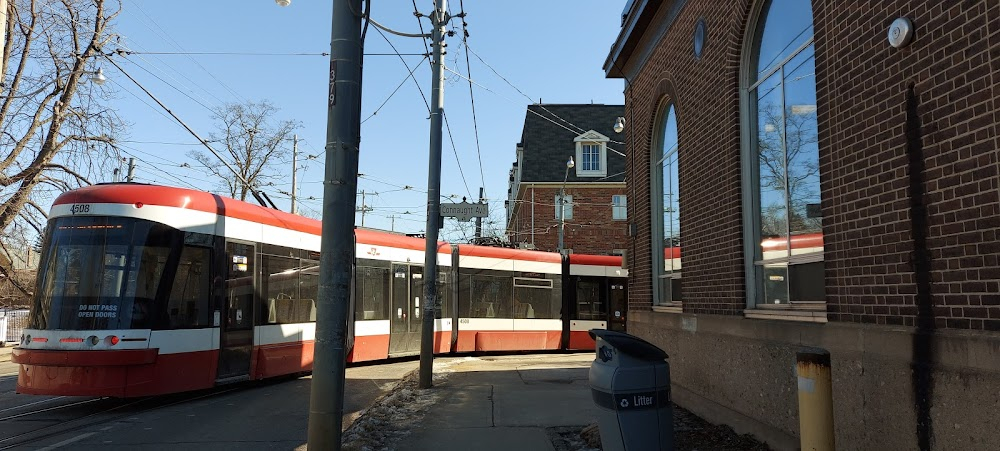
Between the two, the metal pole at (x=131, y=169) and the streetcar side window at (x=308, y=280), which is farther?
the metal pole at (x=131, y=169)

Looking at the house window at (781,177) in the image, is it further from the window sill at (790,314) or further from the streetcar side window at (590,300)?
the streetcar side window at (590,300)

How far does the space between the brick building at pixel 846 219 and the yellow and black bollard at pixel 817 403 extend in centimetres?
69

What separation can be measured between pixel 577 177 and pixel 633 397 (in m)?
34.6

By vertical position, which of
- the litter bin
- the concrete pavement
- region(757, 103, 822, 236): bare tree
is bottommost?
the concrete pavement

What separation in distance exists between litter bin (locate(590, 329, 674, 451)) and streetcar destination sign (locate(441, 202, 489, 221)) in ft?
27.1

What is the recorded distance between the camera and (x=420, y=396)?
1051cm

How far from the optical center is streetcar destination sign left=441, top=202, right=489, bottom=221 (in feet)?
43.3

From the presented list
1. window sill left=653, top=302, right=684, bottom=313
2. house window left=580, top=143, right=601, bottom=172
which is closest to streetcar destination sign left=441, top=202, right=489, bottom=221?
window sill left=653, top=302, right=684, bottom=313

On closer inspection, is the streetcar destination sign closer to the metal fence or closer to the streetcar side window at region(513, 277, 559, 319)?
the streetcar side window at region(513, 277, 559, 319)

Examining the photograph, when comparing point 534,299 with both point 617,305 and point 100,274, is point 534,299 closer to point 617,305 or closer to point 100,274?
point 617,305

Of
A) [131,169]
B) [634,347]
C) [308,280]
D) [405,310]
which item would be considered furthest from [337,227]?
[131,169]

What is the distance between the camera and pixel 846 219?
5133 millimetres

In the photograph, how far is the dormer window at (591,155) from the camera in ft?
128

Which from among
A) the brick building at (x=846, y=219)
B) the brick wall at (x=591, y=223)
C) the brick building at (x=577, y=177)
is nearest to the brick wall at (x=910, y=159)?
the brick building at (x=846, y=219)
